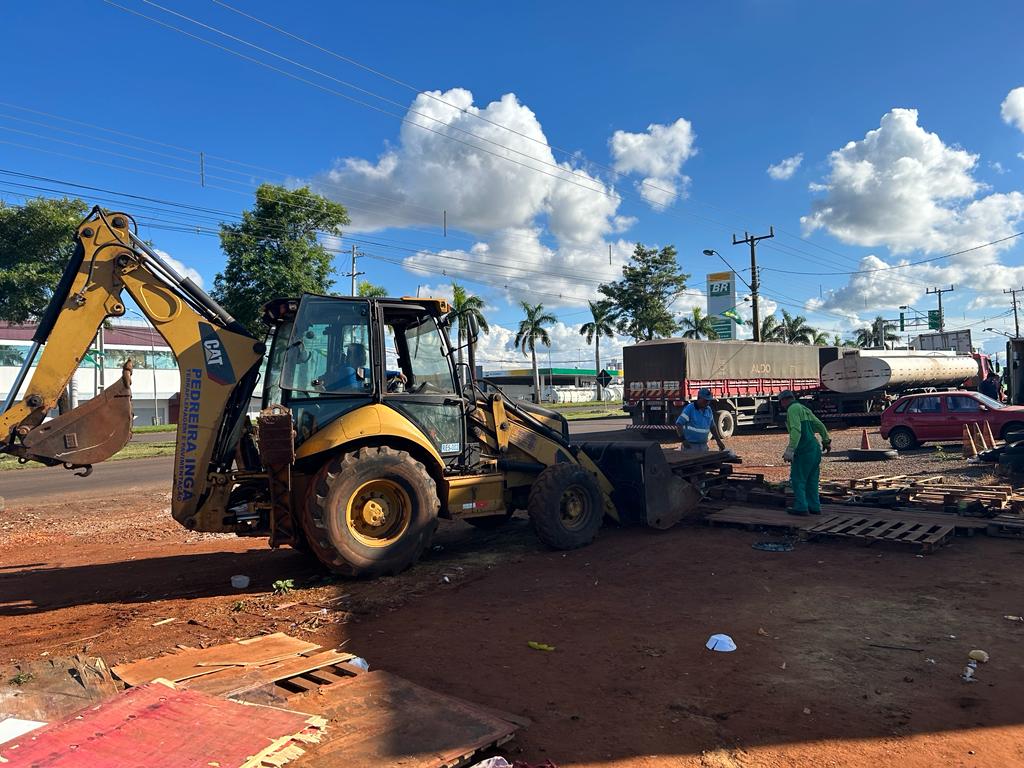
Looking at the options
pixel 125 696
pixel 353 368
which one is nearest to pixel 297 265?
pixel 353 368

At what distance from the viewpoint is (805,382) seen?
1073 inches

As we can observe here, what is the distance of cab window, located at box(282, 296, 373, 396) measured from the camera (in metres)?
6.32

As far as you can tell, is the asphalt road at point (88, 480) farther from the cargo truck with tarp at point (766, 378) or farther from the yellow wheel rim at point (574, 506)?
the cargo truck with tarp at point (766, 378)

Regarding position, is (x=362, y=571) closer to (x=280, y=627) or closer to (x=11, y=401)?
(x=280, y=627)

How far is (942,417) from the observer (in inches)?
659

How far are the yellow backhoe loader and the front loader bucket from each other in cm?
133

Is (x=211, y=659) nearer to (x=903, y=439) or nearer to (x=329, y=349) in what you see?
(x=329, y=349)

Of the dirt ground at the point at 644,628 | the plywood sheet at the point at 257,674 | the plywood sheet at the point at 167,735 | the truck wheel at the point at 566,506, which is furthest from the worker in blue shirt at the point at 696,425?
the plywood sheet at the point at 167,735

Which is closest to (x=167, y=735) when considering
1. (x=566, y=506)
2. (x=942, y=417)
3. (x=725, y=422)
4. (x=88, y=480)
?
(x=566, y=506)

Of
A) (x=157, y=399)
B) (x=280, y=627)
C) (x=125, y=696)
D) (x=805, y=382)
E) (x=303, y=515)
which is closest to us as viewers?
(x=125, y=696)

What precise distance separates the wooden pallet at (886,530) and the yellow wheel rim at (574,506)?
2505mm

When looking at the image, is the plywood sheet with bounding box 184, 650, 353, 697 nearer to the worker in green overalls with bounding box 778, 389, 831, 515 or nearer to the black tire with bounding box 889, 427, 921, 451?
the worker in green overalls with bounding box 778, 389, 831, 515

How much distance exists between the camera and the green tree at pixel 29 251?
2066 centimetres

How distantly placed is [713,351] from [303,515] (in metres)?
19.2
